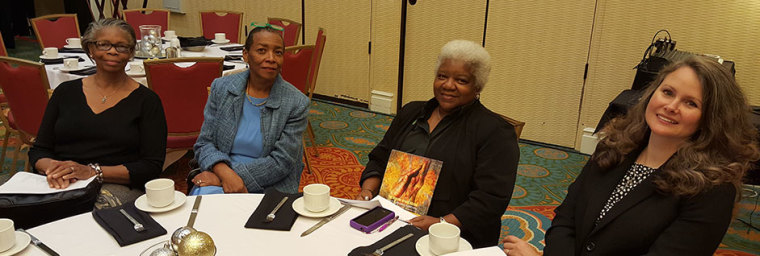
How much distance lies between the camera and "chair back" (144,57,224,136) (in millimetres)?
3109

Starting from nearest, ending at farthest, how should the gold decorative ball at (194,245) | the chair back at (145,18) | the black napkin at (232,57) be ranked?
the gold decorative ball at (194,245) → the black napkin at (232,57) → the chair back at (145,18)

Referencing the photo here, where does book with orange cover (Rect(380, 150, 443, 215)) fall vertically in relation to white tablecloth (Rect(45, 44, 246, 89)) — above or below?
below

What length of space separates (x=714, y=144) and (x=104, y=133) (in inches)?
87.6

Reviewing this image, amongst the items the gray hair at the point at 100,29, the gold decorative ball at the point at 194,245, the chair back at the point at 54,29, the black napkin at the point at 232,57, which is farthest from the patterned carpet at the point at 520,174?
the gold decorative ball at the point at 194,245

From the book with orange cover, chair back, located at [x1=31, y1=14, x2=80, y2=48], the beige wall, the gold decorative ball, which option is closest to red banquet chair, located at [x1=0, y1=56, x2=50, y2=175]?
chair back, located at [x1=31, y1=14, x2=80, y2=48]

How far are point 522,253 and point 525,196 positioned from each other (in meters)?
2.03

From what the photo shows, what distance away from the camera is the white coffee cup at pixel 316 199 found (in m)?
1.66

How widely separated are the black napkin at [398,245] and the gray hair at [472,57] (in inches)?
28.9

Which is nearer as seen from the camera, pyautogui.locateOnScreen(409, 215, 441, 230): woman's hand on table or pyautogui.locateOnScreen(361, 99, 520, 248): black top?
pyautogui.locateOnScreen(409, 215, 441, 230): woman's hand on table

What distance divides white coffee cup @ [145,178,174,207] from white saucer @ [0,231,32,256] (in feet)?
1.08

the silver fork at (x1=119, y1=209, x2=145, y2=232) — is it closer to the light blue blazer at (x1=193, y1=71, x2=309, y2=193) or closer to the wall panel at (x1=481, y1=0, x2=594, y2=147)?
the light blue blazer at (x1=193, y1=71, x2=309, y2=193)

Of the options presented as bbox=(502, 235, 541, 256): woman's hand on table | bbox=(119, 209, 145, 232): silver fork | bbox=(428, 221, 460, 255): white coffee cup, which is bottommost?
bbox=(502, 235, 541, 256): woman's hand on table

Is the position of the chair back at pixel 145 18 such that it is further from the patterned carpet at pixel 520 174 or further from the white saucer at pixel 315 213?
the white saucer at pixel 315 213

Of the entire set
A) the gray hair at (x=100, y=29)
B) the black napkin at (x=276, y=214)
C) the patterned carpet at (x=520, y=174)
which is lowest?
the patterned carpet at (x=520, y=174)
